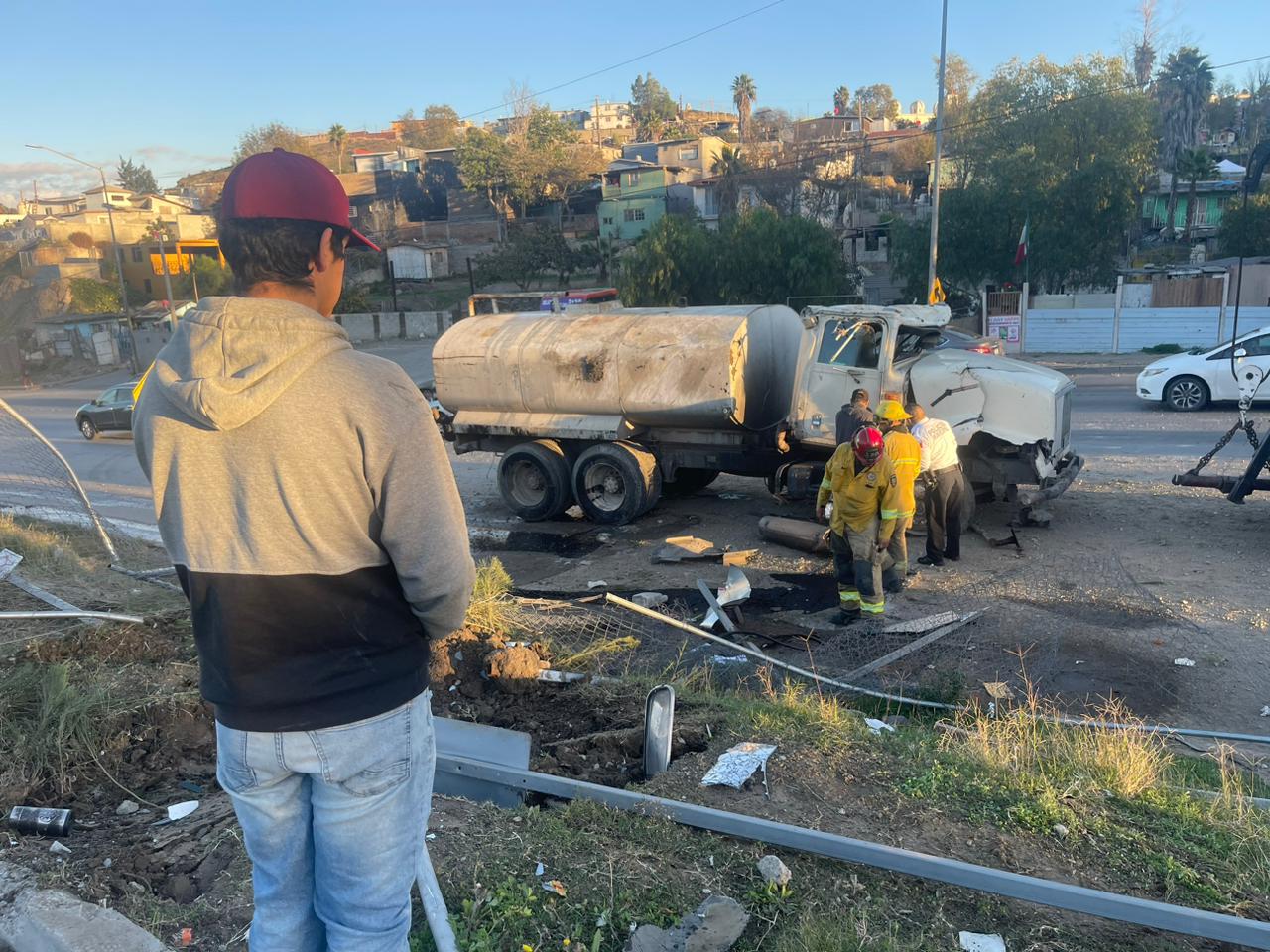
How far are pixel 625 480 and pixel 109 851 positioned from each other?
7.17 metres

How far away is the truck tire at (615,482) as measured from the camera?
10.0m

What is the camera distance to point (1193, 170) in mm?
37469

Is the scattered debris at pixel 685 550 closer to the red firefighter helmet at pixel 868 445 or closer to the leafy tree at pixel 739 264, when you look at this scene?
the red firefighter helmet at pixel 868 445

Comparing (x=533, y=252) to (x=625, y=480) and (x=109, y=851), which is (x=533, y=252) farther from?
(x=109, y=851)

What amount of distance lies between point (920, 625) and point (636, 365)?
176 inches

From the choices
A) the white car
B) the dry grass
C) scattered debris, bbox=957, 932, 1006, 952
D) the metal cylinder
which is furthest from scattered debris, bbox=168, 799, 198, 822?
the white car

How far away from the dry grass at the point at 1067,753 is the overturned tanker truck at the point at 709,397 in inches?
193

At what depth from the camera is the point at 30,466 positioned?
831cm

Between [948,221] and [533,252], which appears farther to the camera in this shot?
[533,252]

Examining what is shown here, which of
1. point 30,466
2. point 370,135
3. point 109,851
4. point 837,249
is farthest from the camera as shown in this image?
point 370,135

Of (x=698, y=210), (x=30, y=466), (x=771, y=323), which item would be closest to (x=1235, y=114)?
(x=698, y=210)

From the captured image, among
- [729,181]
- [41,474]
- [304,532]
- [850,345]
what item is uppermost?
[729,181]

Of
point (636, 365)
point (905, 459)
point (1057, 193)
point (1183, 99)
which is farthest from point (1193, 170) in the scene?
point (905, 459)

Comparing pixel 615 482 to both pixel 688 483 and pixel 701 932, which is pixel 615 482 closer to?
pixel 688 483
